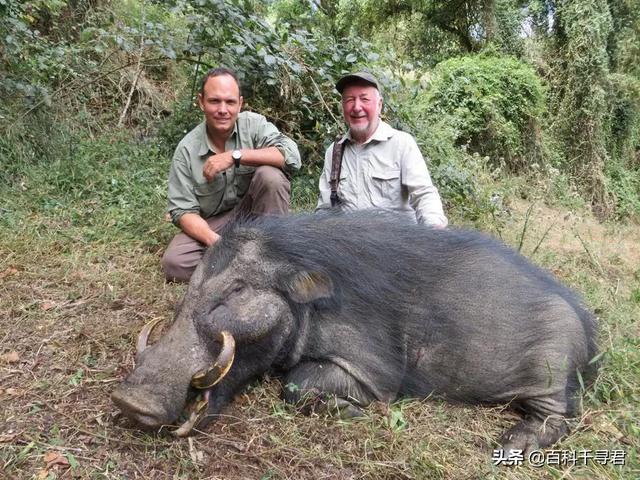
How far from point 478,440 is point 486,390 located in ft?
1.04

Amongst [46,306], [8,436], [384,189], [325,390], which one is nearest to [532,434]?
[325,390]

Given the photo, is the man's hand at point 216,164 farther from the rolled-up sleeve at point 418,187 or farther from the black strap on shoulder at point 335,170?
the rolled-up sleeve at point 418,187

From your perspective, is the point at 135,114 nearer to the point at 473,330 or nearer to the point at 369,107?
the point at 369,107

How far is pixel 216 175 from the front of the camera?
14.5 ft

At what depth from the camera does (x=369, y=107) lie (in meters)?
4.35

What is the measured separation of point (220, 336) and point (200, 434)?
465mm

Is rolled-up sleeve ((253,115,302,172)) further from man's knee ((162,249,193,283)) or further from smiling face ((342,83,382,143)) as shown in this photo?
man's knee ((162,249,193,283))

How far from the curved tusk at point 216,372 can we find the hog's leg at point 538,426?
143 cm

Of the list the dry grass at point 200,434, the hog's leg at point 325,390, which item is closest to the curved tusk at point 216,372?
the dry grass at point 200,434

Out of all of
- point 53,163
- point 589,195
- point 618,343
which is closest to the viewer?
point 618,343

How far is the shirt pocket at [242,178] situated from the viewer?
462 cm

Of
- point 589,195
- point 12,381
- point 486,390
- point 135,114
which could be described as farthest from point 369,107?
point 589,195

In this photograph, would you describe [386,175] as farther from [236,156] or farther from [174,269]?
[174,269]

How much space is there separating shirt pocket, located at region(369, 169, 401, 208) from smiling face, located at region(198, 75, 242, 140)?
3.86 feet
